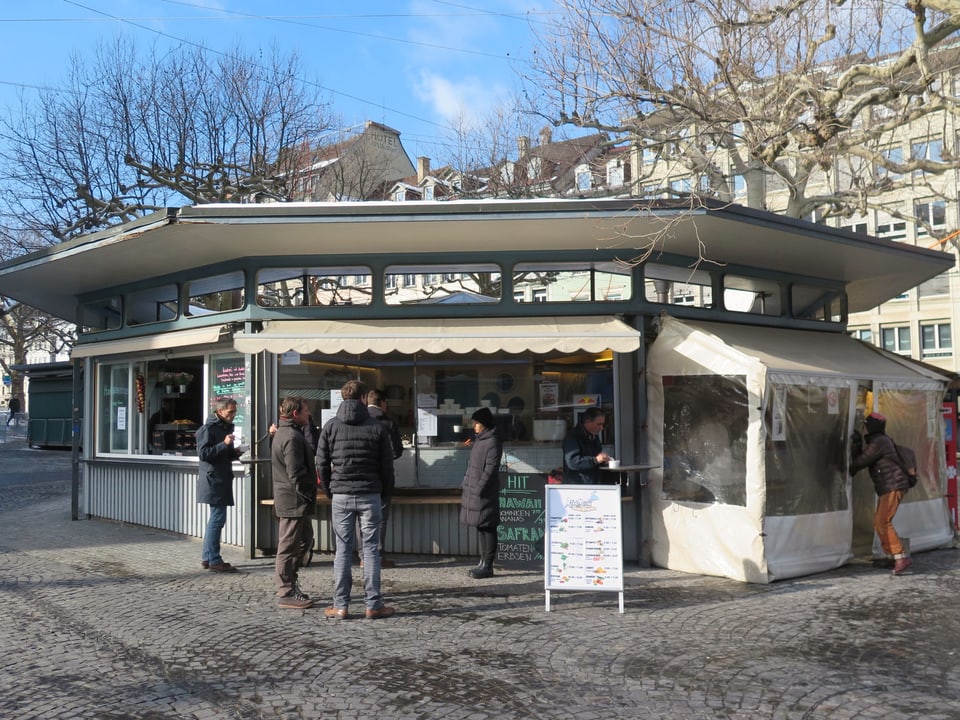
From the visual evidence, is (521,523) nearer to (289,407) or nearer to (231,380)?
(289,407)

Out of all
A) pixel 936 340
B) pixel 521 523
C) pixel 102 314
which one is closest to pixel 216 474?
pixel 521 523

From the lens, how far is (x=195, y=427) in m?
10.3

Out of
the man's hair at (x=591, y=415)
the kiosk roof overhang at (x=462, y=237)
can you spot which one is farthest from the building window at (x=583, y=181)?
the man's hair at (x=591, y=415)

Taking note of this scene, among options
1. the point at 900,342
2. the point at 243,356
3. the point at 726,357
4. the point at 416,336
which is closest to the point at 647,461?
the point at 726,357

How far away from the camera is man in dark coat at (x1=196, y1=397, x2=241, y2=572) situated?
8156 mm

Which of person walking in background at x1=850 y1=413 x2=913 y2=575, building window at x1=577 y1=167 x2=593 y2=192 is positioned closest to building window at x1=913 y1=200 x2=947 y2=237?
building window at x1=577 y1=167 x2=593 y2=192

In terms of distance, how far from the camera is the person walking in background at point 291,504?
264 inches

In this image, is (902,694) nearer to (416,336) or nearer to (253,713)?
(253,713)

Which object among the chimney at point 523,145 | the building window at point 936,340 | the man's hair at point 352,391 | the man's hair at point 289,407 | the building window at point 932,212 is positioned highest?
the building window at point 932,212

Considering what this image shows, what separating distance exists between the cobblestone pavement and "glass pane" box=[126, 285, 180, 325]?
142 inches

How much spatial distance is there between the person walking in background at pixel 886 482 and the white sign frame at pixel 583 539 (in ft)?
10.8

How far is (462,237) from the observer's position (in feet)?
27.6

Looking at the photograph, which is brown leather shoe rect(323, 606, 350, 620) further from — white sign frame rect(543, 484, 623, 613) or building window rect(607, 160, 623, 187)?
building window rect(607, 160, 623, 187)

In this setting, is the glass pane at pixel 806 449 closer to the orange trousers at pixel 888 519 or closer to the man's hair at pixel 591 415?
the orange trousers at pixel 888 519
